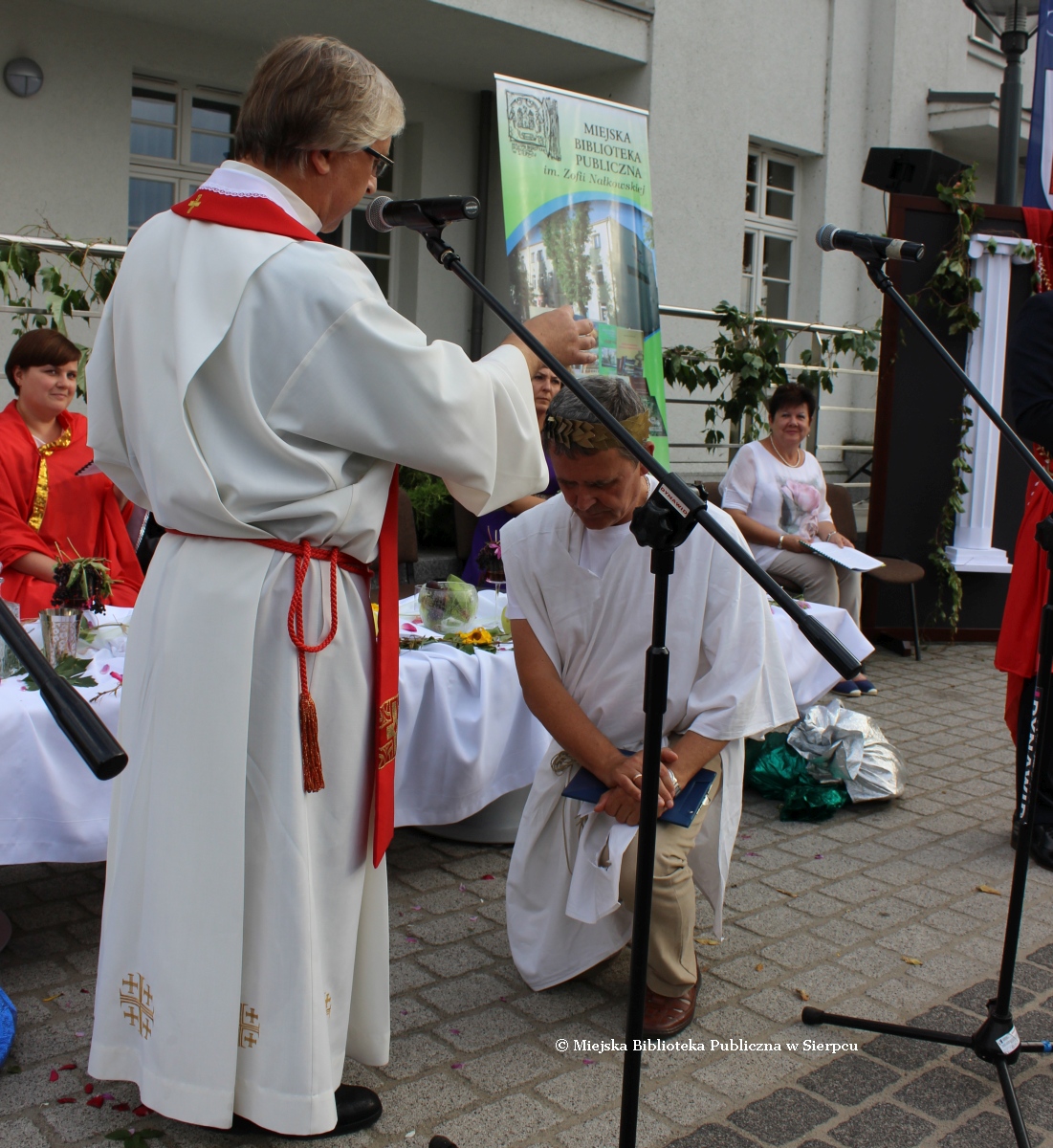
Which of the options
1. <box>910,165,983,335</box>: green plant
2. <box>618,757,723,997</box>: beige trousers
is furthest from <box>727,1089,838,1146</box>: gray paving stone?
<box>910,165,983,335</box>: green plant

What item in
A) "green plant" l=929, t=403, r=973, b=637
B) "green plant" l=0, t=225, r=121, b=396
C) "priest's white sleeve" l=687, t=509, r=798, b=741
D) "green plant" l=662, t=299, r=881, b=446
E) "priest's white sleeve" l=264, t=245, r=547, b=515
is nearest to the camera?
"priest's white sleeve" l=264, t=245, r=547, b=515

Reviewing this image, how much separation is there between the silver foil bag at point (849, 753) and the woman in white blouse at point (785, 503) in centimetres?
185

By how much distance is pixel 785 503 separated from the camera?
21.3 feet

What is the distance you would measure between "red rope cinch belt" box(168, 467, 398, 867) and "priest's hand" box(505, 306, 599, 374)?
15.0 inches

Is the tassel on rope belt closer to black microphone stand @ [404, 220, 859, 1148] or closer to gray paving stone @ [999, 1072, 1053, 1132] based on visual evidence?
black microphone stand @ [404, 220, 859, 1148]

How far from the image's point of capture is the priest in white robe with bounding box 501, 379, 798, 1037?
273 centimetres

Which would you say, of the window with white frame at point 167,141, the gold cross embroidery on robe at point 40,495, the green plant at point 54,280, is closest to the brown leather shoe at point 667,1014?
the gold cross embroidery on robe at point 40,495

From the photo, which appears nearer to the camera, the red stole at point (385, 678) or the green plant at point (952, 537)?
the red stole at point (385, 678)

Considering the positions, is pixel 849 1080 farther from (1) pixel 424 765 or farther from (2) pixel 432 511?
(2) pixel 432 511

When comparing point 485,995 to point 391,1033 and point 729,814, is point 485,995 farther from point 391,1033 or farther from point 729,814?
point 729,814

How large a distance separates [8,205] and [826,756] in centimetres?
577

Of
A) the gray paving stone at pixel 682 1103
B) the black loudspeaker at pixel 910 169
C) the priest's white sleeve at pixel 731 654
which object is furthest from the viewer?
the black loudspeaker at pixel 910 169

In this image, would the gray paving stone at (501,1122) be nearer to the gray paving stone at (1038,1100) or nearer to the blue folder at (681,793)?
the blue folder at (681,793)

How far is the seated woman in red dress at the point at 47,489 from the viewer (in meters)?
4.51
